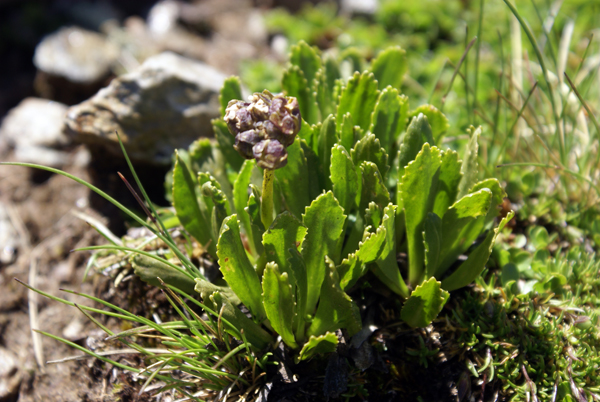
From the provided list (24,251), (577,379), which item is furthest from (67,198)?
(577,379)

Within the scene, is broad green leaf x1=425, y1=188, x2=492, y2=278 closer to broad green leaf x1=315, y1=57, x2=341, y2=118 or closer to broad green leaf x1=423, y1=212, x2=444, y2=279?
broad green leaf x1=423, y1=212, x2=444, y2=279

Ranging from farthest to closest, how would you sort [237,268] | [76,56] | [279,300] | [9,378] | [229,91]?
[76,56]
[9,378]
[229,91]
[237,268]
[279,300]

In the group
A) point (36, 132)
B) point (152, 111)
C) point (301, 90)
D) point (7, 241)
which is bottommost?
point (7, 241)

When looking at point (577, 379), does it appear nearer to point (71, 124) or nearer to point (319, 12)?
point (71, 124)

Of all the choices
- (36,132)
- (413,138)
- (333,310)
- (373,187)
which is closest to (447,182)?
(413,138)

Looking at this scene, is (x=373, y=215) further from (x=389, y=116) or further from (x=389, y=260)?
(x=389, y=116)

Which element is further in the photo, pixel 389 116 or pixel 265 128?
pixel 389 116

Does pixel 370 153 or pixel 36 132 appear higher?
pixel 370 153

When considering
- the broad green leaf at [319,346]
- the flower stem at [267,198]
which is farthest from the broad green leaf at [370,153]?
the broad green leaf at [319,346]

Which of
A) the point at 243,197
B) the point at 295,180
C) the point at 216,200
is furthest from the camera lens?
the point at 243,197

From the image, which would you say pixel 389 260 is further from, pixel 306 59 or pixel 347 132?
pixel 306 59
